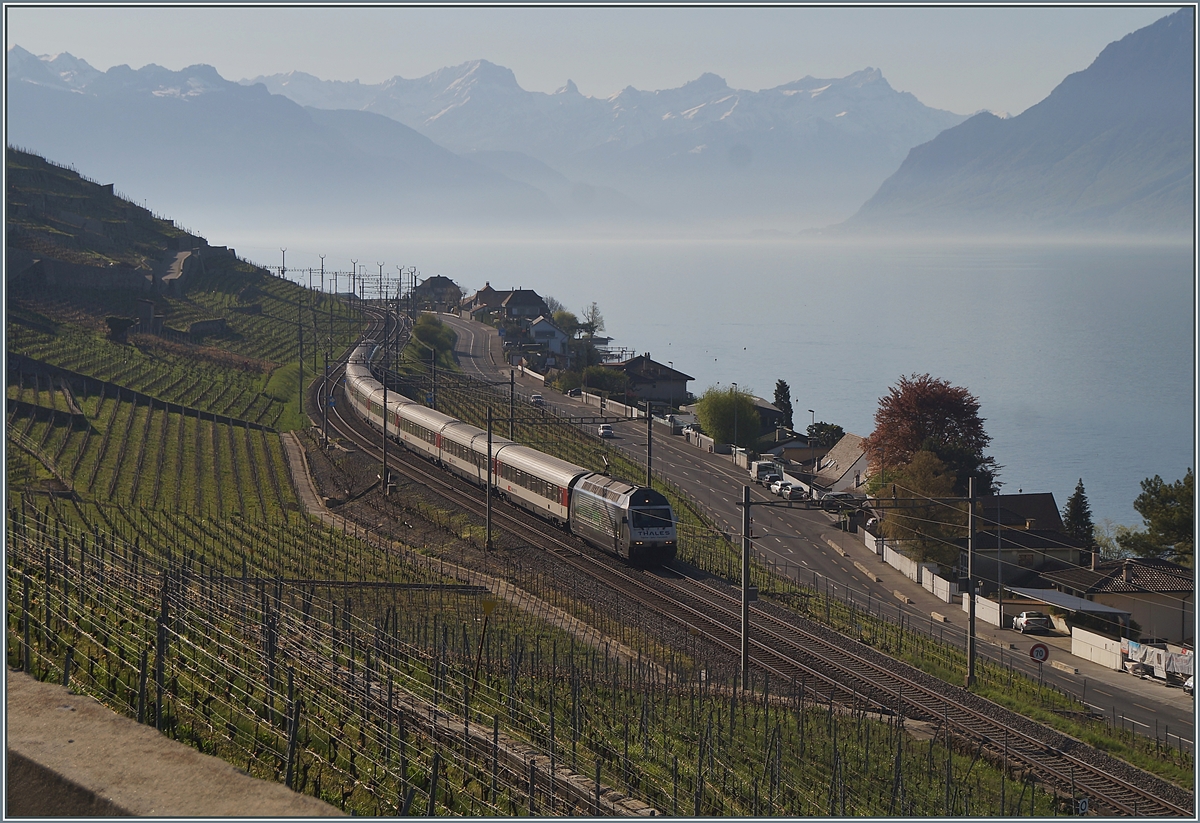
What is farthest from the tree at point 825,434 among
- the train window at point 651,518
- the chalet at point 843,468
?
the train window at point 651,518

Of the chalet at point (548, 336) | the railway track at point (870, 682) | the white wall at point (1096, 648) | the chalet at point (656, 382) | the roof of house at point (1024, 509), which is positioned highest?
the chalet at point (548, 336)

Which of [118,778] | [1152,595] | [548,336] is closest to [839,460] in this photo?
[1152,595]

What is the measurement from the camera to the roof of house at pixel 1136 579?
48812 millimetres

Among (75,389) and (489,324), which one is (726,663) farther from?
(489,324)

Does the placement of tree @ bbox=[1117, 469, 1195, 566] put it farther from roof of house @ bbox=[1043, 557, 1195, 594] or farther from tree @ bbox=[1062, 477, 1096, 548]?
roof of house @ bbox=[1043, 557, 1195, 594]

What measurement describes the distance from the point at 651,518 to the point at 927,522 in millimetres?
18216

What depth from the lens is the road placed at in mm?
37438

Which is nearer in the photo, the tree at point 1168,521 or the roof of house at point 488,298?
the tree at point 1168,521

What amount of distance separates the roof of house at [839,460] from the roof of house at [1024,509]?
1530cm

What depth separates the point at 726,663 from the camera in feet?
114

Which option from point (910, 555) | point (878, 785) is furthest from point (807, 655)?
point (910, 555)

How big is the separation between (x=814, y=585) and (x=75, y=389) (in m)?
53.2

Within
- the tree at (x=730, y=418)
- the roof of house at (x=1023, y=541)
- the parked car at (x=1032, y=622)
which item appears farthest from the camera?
the tree at (x=730, y=418)

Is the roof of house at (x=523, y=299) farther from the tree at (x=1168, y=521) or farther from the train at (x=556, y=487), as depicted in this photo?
the tree at (x=1168, y=521)
